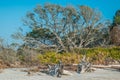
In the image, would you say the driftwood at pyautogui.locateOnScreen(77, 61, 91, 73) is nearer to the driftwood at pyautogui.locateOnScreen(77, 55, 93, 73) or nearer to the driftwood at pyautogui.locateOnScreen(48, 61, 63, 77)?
the driftwood at pyautogui.locateOnScreen(77, 55, 93, 73)

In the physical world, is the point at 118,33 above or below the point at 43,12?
below

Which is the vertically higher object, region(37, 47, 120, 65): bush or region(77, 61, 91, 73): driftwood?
region(37, 47, 120, 65): bush

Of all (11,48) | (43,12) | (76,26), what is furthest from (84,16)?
(11,48)

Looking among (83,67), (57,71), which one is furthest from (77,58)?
(57,71)

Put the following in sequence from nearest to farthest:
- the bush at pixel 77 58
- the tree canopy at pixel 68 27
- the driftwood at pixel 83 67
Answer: the driftwood at pixel 83 67 → the bush at pixel 77 58 → the tree canopy at pixel 68 27

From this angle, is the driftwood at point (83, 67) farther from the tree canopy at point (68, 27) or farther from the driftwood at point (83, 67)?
the tree canopy at point (68, 27)

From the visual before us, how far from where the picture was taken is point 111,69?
696 inches

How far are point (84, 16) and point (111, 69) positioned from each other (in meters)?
20.0

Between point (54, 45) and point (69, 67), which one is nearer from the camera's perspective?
point (69, 67)

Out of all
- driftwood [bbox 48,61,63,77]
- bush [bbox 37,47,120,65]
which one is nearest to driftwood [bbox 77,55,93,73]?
driftwood [bbox 48,61,63,77]

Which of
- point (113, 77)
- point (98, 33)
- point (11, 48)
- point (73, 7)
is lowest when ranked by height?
point (113, 77)

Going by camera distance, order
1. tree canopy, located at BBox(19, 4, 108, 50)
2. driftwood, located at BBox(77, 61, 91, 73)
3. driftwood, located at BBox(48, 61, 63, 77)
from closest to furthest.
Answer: driftwood, located at BBox(48, 61, 63, 77)
driftwood, located at BBox(77, 61, 91, 73)
tree canopy, located at BBox(19, 4, 108, 50)

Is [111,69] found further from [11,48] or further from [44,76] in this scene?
[11,48]

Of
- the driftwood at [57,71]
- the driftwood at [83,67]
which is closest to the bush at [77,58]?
the driftwood at [83,67]
